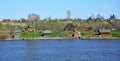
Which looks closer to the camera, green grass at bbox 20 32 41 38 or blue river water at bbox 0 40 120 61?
blue river water at bbox 0 40 120 61

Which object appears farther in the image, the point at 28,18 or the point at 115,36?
the point at 28,18

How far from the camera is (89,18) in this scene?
163 metres

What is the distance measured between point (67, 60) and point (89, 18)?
127324mm

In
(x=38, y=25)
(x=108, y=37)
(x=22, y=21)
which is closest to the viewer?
(x=108, y=37)

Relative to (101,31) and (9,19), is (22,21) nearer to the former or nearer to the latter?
(9,19)

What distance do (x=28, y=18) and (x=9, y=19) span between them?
23.5m

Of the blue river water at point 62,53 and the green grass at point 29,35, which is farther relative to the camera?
the green grass at point 29,35

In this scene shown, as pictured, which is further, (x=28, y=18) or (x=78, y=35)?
(x=28, y=18)

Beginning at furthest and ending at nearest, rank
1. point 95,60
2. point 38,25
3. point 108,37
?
point 38,25
point 108,37
point 95,60

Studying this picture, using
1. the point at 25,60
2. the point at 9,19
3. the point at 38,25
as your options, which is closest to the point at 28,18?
the point at 38,25

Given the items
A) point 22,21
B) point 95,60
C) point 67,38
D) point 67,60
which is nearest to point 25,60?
point 67,60

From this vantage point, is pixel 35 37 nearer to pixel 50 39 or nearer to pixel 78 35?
pixel 50 39

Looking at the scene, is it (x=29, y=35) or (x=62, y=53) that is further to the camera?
(x=29, y=35)

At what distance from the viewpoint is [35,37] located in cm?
9862
